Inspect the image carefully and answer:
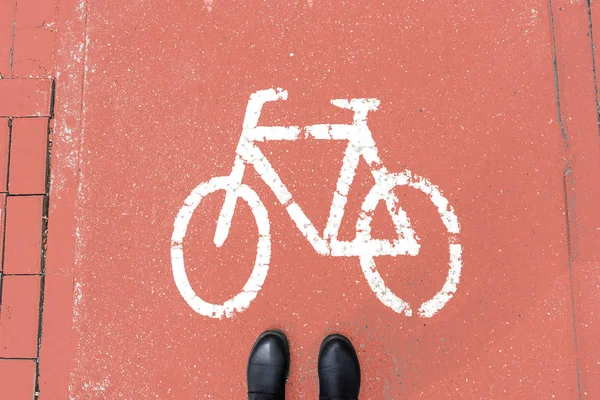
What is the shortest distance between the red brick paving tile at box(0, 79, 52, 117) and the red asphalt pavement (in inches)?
0.6

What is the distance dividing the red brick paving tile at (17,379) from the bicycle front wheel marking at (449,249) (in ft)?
7.57

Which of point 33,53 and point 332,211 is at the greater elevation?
point 33,53

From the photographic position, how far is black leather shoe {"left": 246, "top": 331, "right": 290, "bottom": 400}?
241cm

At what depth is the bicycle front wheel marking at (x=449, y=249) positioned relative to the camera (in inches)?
97.3

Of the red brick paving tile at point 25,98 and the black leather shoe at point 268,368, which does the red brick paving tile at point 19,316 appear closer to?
the red brick paving tile at point 25,98

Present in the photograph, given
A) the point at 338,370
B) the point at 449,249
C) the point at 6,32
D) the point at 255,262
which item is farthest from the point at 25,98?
the point at 449,249

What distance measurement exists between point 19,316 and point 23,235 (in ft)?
1.78

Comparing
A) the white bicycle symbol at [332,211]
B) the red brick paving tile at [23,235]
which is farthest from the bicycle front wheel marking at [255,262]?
the red brick paving tile at [23,235]

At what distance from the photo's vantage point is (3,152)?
9.02ft

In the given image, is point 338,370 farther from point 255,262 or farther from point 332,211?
point 332,211

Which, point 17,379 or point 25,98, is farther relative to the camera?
point 25,98

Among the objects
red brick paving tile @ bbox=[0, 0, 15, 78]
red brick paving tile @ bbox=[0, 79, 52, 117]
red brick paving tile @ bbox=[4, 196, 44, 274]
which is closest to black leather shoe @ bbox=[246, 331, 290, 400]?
red brick paving tile @ bbox=[4, 196, 44, 274]

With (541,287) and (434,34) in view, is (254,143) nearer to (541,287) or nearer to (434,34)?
(434,34)

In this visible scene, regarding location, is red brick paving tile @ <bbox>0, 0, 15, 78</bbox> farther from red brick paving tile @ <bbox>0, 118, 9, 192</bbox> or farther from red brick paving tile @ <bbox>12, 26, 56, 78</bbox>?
A: red brick paving tile @ <bbox>0, 118, 9, 192</bbox>
